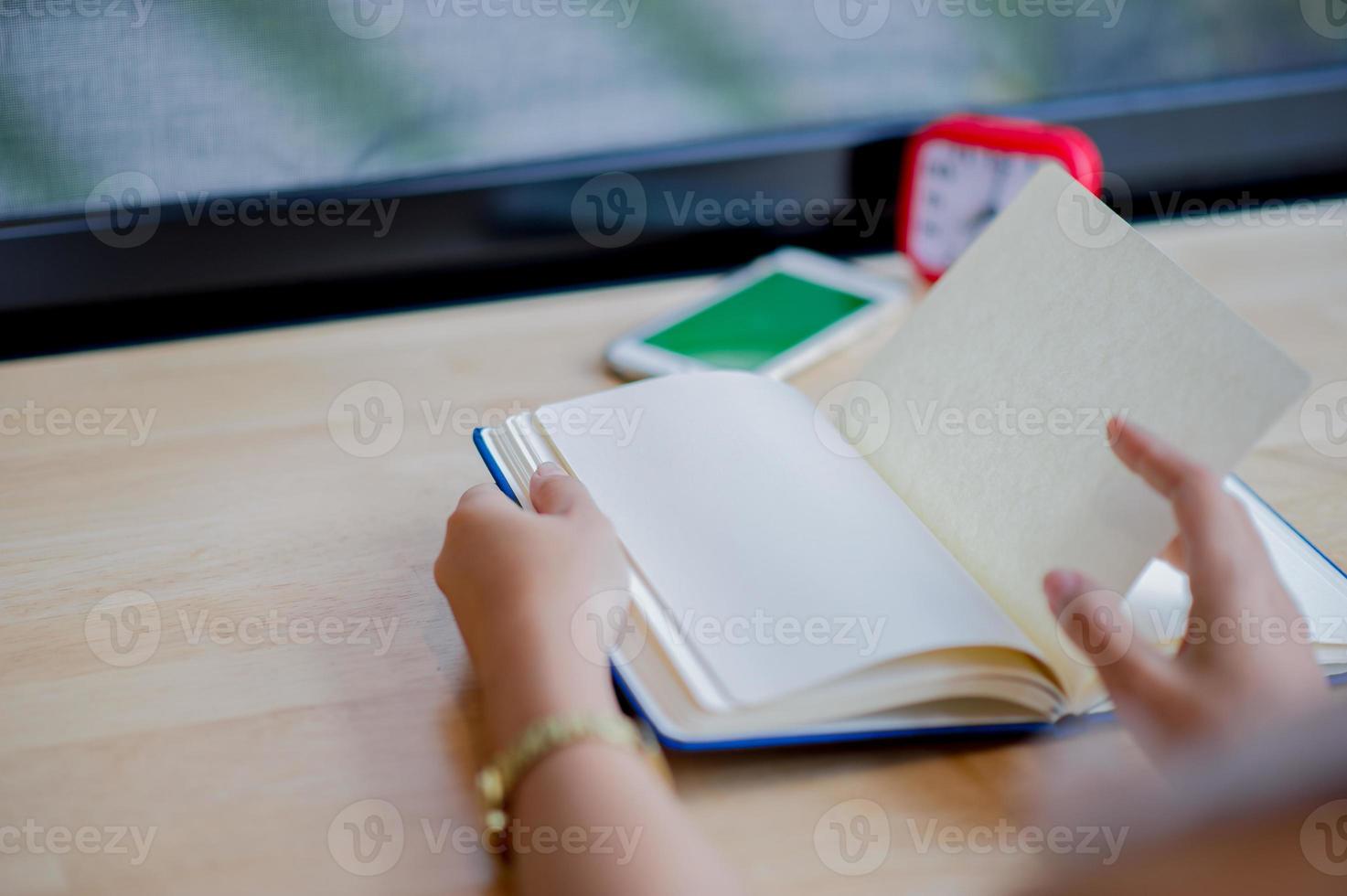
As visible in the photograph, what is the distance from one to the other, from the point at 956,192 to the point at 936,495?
414 mm

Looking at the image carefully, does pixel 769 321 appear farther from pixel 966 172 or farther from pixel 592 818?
pixel 592 818

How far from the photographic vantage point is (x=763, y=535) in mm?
574

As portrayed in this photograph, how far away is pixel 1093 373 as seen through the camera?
568 mm

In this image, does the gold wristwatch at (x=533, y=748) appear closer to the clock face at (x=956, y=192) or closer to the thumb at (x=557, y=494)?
the thumb at (x=557, y=494)

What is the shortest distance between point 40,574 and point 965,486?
20.2 inches

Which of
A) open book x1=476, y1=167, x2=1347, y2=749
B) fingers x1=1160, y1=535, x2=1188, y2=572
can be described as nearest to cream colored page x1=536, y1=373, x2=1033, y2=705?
open book x1=476, y1=167, x2=1347, y2=749

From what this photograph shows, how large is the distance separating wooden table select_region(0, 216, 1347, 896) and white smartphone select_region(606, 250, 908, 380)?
0.03m

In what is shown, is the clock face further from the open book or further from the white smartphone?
the open book

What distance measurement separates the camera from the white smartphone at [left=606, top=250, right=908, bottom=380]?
0.83m

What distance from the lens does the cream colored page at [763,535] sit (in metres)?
0.50

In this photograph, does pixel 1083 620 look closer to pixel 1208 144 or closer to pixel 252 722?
pixel 252 722

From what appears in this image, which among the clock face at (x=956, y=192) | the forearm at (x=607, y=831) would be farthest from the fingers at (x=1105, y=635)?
the clock face at (x=956, y=192)

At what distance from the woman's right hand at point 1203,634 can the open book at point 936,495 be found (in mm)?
15

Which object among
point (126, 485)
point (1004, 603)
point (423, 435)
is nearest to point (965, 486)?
point (1004, 603)
